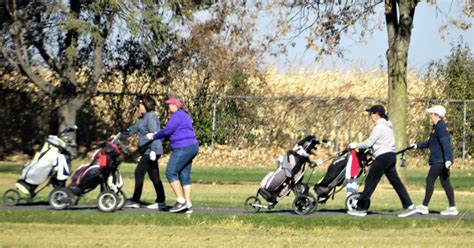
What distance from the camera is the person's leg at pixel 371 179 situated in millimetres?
17391

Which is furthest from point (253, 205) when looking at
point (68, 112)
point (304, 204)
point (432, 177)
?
point (68, 112)

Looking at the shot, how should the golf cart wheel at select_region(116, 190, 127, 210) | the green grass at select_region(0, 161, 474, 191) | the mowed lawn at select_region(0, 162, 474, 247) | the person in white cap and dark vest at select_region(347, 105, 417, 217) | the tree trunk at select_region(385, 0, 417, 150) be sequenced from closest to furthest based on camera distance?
the mowed lawn at select_region(0, 162, 474, 247) < the person in white cap and dark vest at select_region(347, 105, 417, 217) < the golf cart wheel at select_region(116, 190, 127, 210) < the tree trunk at select_region(385, 0, 417, 150) < the green grass at select_region(0, 161, 474, 191)

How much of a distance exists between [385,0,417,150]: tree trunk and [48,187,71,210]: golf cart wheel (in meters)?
11.2

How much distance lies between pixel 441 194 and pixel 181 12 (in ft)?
40.5

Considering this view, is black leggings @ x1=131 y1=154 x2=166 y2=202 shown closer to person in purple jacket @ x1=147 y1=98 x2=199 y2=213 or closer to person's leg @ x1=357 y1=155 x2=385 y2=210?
person in purple jacket @ x1=147 y1=98 x2=199 y2=213

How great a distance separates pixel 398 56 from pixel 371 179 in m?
9.59

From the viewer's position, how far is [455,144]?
125ft

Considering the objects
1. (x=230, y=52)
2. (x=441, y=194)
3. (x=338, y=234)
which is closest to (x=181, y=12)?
(x=230, y=52)

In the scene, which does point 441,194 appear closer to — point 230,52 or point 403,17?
point 403,17

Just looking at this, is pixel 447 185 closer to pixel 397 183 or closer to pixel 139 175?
pixel 397 183

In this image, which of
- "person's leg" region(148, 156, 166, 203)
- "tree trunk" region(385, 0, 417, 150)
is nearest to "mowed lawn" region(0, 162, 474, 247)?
"person's leg" region(148, 156, 166, 203)

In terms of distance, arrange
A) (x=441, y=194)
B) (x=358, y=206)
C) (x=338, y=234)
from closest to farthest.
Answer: (x=338, y=234), (x=358, y=206), (x=441, y=194)

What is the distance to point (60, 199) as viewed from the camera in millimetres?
17625

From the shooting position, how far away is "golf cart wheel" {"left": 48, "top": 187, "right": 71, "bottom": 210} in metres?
17.6
